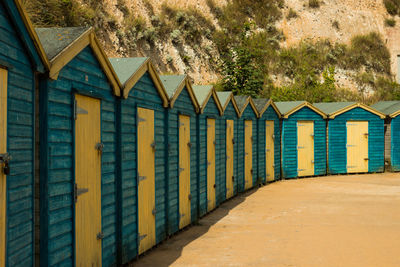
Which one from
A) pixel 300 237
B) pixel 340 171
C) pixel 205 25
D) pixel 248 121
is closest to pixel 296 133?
pixel 340 171

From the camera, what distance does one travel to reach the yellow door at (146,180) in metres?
7.77

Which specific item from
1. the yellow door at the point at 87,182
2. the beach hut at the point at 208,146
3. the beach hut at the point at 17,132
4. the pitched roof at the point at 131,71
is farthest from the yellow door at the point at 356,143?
the beach hut at the point at 17,132

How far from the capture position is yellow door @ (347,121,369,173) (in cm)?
2098

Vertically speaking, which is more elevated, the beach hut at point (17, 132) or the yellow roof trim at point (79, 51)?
the yellow roof trim at point (79, 51)

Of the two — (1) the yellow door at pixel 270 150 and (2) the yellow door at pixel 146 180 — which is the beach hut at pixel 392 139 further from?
(2) the yellow door at pixel 146 180

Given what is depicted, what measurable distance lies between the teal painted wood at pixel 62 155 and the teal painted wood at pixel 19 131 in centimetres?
22

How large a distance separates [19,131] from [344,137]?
60.4 ft

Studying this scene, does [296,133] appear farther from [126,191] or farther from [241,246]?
[126,191]

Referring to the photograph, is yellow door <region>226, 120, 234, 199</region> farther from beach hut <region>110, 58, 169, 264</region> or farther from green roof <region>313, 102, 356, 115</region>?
green roof <region>313, 102, 356, 115</region>

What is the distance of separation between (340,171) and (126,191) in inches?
616

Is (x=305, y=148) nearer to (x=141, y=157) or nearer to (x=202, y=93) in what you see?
(x=202, y=93)

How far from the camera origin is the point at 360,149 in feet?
69.2

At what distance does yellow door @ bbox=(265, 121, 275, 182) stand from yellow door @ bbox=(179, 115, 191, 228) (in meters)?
8.32

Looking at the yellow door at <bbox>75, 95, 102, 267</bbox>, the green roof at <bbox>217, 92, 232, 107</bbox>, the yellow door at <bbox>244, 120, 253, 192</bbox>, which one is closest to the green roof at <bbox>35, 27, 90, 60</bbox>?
the yellow door at <bbox>75, 95, 102, 267</bbox>
